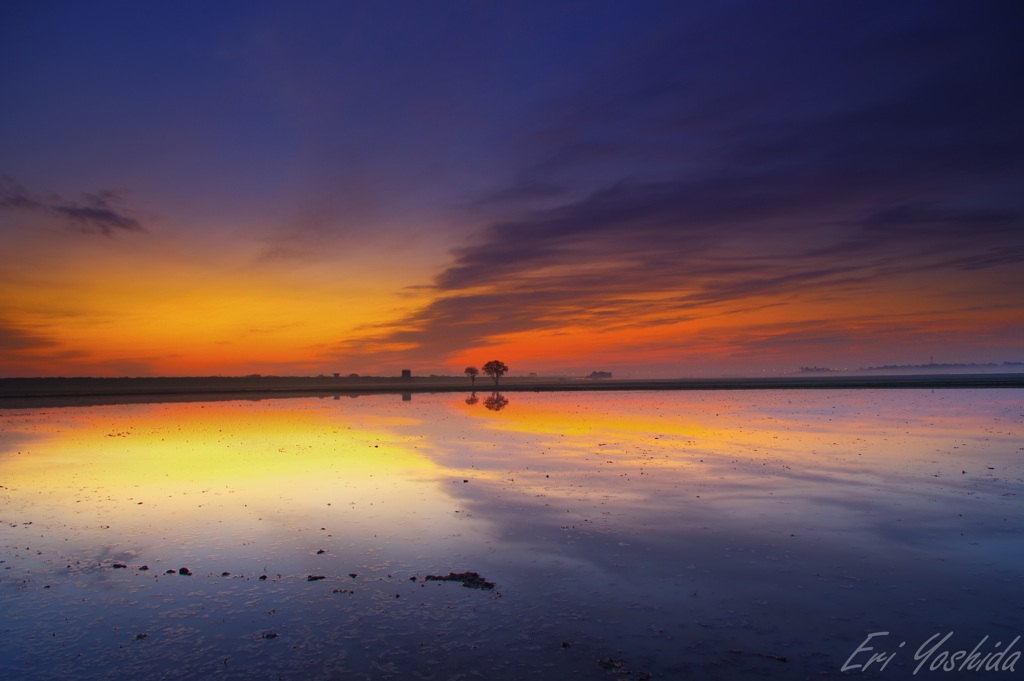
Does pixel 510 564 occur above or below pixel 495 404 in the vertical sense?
below

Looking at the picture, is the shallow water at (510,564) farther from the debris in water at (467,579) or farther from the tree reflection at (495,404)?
the tree reflection at (495,404)

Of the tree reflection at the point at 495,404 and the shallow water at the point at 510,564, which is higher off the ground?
the tree reflection at the point at 495,404

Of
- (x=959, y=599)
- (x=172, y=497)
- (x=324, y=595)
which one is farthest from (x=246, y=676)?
(x=172, y=497)

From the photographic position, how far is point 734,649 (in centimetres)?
Answer: 935

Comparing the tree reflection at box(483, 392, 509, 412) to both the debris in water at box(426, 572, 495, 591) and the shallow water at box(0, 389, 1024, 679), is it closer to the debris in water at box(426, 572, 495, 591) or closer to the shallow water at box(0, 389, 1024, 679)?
the shallow water at box(0, 389, 1024, 679)

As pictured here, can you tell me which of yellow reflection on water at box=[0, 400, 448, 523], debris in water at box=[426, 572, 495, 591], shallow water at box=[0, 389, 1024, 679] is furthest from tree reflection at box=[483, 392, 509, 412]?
debris in water at box=[426, 572, 495, 591]

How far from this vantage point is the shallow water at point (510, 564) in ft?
30.7

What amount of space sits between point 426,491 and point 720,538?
10.4m

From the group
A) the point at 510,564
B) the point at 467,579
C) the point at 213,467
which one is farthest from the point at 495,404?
the point at 467,579

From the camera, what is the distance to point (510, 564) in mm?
13547

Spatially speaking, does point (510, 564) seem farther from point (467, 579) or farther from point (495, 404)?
point (495, 404)

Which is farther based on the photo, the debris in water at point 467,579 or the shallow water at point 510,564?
the debris in water at point 467,579

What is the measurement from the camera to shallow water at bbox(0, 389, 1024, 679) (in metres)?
9.34

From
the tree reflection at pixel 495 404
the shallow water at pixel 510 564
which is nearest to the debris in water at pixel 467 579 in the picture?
the shallow water at pixel 510 564
